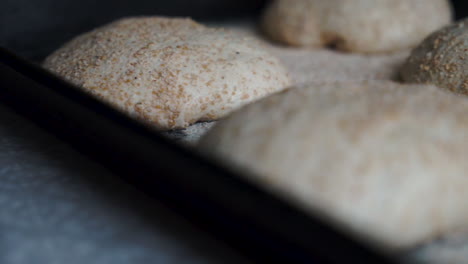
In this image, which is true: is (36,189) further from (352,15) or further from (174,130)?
(352,15)

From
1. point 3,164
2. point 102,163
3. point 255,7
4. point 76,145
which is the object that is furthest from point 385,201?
point 255,7

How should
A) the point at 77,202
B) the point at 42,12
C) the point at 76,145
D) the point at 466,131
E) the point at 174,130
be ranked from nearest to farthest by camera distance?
1. the point at 466,131
2. the point at 77,202
3. the point at 76,145
4. the point at 174,130
5. the point at 42,12

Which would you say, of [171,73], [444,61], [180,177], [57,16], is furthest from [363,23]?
[180,177]

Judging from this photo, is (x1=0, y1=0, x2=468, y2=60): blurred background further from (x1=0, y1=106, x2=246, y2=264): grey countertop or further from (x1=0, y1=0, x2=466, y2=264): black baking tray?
(x1=0, y1=106, x2=246, y2=264): grey countertop

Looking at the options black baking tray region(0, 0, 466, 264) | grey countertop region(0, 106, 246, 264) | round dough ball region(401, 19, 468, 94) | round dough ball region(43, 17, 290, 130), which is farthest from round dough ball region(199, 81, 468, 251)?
round dough ball region(401, 19, 468, 94)

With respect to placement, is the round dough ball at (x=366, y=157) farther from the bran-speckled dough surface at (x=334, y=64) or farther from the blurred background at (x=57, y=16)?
the blurred background at (x=57, y=16)
